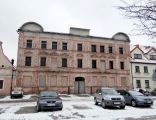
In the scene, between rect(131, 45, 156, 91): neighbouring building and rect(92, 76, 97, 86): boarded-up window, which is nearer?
rect(92, 76, 97, 86): boarded-up window

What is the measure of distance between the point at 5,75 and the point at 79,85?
548 inches

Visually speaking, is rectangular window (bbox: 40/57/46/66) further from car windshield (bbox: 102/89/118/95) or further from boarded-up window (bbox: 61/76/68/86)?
car windshield (bbox: 102/89/118/95)

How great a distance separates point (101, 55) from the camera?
40.5 m

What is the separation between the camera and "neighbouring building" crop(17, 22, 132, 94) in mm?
36156

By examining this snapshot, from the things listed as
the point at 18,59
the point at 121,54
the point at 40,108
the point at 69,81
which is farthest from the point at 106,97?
the point at 121,54

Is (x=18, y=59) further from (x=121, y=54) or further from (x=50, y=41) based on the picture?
(x=121, y=54)

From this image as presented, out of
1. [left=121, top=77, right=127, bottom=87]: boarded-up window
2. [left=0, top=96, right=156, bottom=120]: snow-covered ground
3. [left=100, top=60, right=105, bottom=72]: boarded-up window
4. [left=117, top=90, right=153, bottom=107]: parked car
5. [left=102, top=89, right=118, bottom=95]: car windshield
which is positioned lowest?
[left=0, top=96, right=156, bottom=120]: snow-covered ground

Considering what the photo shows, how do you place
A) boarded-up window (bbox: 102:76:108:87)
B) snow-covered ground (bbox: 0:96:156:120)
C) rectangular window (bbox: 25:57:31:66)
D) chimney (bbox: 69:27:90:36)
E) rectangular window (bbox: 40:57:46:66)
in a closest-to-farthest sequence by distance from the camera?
1. snow-covered ground (bbox: 0:96:156:120)
2. rectangular window (bbox: 25:57:31:66)
3. rectangular window (bbox: 40:57:46:66)
4. boarded-up window (bbox: 102:76:108:87)
5. chimney (bbox: 69:27:90:36)

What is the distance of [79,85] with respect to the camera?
3831 cm

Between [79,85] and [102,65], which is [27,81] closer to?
[79,85]

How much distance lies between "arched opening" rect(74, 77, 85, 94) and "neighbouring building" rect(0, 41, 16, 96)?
1178 cm

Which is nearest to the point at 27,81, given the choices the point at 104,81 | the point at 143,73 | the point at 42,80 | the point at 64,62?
the point at 42,80

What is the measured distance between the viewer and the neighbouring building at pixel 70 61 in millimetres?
36156

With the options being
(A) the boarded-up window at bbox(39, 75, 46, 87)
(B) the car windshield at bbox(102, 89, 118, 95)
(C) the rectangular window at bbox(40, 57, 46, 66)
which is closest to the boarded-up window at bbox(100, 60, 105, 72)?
(C) the rectangular window at bbox(40, 57, 46, 66)
